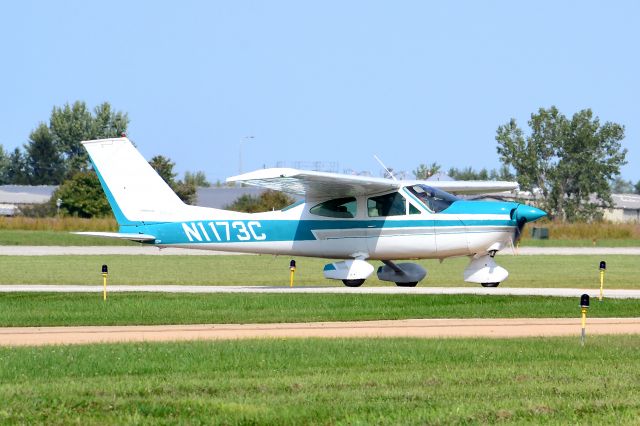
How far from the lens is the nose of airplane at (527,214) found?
28.2 meters

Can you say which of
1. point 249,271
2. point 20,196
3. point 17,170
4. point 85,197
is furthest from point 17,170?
point 249,271

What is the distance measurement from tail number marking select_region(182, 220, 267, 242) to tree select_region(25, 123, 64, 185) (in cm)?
10609

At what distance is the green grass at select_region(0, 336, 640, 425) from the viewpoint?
11.3m

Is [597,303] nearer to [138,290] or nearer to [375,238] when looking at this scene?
[375,238]

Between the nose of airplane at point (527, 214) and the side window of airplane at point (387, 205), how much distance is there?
266 centimetres

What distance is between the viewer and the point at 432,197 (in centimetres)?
2947

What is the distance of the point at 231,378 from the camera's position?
13438 millimetres

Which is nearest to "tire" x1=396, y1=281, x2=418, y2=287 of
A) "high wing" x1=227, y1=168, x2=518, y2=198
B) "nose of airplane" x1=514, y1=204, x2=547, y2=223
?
"high wing" x1=227, y1=168, x2=518, y2=198

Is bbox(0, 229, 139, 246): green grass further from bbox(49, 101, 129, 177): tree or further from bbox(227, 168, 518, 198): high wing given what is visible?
bbox(49, 101, 129, 177): tree

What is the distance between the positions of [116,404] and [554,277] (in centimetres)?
2565

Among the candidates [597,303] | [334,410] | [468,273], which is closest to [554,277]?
[468,273]

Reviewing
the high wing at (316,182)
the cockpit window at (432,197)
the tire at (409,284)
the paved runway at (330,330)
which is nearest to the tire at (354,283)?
the tire at (409,284)

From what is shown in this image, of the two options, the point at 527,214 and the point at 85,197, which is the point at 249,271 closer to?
the point at 527,214

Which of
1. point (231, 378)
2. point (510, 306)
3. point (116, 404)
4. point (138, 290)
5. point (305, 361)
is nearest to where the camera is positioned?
point (116, 404)
